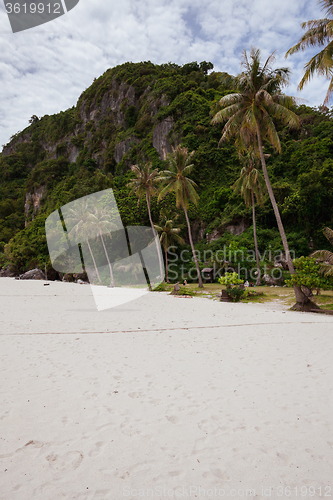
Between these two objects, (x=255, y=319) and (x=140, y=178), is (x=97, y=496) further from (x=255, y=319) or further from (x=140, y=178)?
(x=140, y=178)

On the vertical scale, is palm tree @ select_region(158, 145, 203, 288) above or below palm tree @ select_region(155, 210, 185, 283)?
above

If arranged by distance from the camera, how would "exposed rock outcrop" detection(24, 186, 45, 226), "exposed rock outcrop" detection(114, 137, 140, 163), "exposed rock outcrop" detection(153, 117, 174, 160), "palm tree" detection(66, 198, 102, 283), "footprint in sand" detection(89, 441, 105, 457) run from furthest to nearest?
"exposed rock outcrop" detection(24, 186, 45, 226)
"exposed rock outcrop" detection(114, 137, 140, 163)
"exposed rock outcrop" detection(153, 117, 174, 160)
"palm tree" detection(66, 198, 102, 283)
"footprint in sand" detection(89, 441, 105, 457)

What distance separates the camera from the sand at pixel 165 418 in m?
2.17

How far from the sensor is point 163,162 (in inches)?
1586

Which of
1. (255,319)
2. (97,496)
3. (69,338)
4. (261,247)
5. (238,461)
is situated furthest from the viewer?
(261,247)

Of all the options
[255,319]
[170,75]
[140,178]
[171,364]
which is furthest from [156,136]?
[171,364]

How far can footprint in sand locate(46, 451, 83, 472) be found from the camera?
7.55ft

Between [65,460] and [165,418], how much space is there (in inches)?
47.2

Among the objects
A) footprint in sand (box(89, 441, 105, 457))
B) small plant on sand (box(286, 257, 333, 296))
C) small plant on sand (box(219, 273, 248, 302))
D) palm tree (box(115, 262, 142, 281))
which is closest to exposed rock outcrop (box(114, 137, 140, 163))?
palm tree (box(115, 262, 142, 281))

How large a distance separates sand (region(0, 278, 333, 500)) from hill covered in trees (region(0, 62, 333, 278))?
14.1 metres

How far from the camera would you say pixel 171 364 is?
478 centimetres

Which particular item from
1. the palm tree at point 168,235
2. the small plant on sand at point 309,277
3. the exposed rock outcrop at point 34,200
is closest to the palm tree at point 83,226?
the palm tree at point 168,235

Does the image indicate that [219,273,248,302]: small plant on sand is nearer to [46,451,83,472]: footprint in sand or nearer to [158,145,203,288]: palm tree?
[158,145,203,288]: palm tree

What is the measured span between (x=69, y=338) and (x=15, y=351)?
4.42 ft
